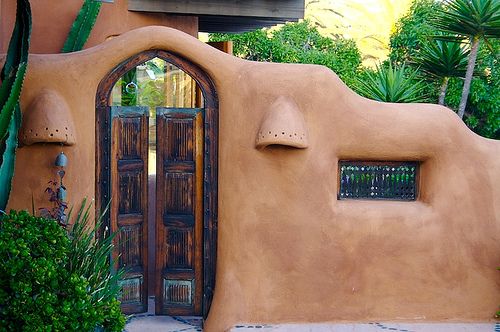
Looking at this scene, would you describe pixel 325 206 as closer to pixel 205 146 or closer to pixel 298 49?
pixel 205 146

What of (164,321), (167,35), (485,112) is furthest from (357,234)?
(485,112)

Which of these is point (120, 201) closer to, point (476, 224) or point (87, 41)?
point (87, 41)

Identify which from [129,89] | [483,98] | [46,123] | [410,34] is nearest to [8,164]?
[46,123]

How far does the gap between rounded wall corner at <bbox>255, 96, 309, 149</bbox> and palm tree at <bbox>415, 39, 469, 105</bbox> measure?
543 cm

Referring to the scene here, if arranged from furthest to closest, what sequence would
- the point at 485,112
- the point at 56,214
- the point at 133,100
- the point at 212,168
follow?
1. the point at 485,112
2. the point at 133,100
3. the point at 212,168
4. the point at 56,214

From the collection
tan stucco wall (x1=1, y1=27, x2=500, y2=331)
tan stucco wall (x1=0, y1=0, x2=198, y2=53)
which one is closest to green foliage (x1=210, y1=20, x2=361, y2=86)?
tan stucco wall (x1=0, y1=0, x2=198, y2=53)

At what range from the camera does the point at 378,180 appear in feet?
30.8

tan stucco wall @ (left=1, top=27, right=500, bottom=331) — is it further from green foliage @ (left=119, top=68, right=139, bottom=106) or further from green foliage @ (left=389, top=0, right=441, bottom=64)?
green foliage @ (left=389, top=0, right=441, bottom=64)

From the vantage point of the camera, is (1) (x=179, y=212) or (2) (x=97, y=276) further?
(1) (x=179, y=212)

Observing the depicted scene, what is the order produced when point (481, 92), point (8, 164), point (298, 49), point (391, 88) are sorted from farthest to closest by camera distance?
point (298, 49), point (481, 92), point (391, 88), point (8, 164)

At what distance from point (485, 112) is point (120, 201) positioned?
28.3 ft

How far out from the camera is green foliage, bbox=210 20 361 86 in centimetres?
2228

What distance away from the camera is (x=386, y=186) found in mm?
9398

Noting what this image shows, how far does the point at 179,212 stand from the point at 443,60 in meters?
6.47
